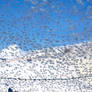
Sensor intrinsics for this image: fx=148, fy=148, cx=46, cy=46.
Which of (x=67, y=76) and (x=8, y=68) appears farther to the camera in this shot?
(x=8, y=68)

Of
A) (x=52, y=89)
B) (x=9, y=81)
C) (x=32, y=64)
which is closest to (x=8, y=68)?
(x=9, y=81)

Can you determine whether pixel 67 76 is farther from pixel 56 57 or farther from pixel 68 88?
pixel 56 57

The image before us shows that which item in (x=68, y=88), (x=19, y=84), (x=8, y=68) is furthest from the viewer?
(x=8, y=68)

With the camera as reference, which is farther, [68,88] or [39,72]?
[39,72]

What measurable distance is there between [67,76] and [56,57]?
0.44 meters

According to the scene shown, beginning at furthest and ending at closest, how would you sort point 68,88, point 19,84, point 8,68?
point 8,68 < point 19,84 < point 68,88

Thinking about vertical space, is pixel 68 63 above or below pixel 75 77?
above

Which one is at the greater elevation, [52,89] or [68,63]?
[68,63]

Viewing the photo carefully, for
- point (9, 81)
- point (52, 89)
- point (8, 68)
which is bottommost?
point (52, 89)

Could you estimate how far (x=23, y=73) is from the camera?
3.02 m

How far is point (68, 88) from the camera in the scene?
279cm

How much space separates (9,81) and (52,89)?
2.95ft

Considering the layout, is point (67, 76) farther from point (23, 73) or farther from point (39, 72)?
point (23, 73)

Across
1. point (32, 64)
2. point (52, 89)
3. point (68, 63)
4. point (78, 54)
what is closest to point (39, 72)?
point (32, 64)
